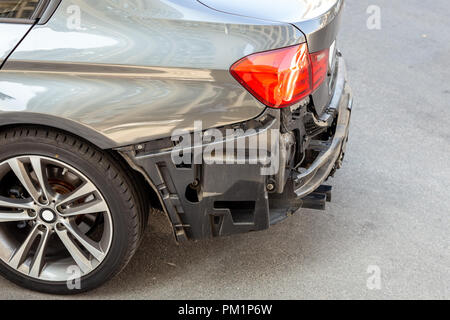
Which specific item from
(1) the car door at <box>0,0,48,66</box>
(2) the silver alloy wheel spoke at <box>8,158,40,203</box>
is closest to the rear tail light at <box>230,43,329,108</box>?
(1) the car door at <box>0,0,48,66</box>

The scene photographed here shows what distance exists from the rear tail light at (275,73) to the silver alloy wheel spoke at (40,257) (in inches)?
44.0

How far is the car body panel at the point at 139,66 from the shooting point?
7.48 feet

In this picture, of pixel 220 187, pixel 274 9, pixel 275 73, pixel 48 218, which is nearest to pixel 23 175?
pixel 48 218

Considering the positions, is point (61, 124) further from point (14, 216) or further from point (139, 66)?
point (14, 216)

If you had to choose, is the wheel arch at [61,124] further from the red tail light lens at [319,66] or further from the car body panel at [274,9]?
the red tail light lens at [319,66]

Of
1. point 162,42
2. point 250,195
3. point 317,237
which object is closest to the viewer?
point 162,42

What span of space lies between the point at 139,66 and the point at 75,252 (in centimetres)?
92

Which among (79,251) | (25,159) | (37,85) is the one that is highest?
(37,85)

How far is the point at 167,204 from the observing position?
2490 mm

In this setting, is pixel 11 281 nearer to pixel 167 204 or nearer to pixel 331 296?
pixel 167 204

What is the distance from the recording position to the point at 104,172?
2.46 meters

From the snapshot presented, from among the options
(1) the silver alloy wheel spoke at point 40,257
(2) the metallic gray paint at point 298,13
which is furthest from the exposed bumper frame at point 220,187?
(1) the silver alloy wheel spoke at point 40,257

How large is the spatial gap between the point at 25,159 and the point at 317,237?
155 centimetres
